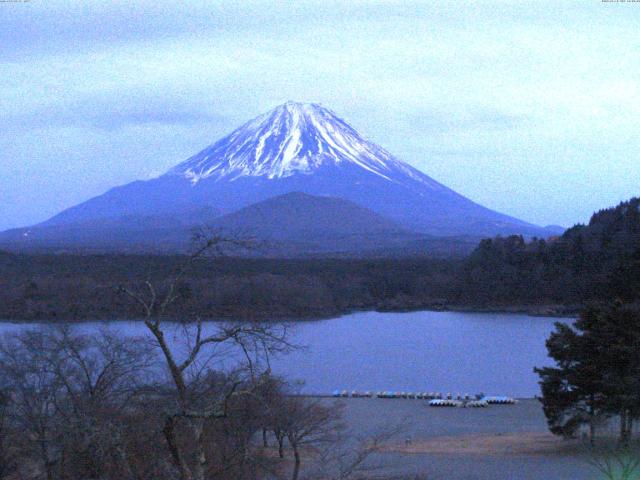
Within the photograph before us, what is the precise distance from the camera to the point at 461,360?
22.4 metres

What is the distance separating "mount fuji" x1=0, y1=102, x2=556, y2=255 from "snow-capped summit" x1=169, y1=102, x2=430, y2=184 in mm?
101

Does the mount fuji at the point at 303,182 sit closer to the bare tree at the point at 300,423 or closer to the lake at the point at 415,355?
the lake at the point at 415,355

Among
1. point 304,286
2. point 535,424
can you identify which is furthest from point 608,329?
point 304,286

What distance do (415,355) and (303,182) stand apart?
7978 cm

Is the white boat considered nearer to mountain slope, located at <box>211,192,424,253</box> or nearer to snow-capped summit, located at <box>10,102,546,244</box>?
mountain slope, located at <box>211,192,424,253</box>

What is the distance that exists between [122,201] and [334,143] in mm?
27835

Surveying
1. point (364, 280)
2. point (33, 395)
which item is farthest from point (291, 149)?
point (33, 395)

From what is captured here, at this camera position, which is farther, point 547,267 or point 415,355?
point 547,267

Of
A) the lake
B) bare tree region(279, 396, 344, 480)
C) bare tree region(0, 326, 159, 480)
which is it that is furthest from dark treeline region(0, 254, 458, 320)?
bare tree region(0, 326, 159, 480)

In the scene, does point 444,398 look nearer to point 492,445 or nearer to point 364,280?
point 492,445

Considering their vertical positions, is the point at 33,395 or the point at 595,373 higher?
the point at 33,395

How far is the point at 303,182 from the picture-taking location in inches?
4035

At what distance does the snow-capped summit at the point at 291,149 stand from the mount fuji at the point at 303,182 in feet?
0.33

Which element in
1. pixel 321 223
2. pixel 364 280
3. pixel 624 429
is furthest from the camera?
pixel 321 223
